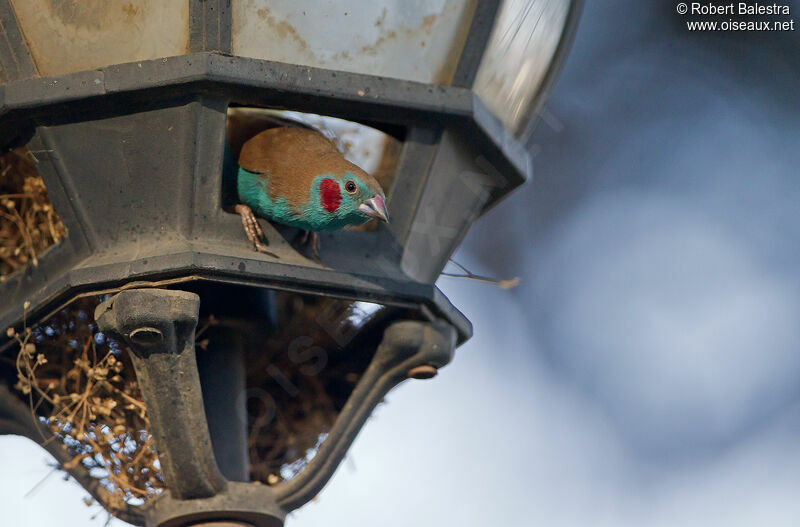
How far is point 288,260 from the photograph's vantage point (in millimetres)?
2494

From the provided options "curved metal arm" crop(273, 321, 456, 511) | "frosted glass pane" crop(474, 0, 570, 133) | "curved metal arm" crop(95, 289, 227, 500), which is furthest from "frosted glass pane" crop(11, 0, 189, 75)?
"curved metal arm" crop(273, 321, 456, 511)

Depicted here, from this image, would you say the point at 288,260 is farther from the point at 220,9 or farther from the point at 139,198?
the point at 220,9

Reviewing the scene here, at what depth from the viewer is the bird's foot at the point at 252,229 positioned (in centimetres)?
247

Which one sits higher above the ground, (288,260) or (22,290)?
(288,260)

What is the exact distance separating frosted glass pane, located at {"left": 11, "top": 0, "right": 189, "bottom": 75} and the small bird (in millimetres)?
373

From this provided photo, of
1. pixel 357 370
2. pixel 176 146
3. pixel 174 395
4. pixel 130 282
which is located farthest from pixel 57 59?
pixel 357 370

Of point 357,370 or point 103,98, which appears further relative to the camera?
point 357,370

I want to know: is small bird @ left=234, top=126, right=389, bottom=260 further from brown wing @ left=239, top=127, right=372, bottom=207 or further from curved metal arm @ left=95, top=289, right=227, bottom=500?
curved metal arm @ left=95, top=289, right=227, bottom=500

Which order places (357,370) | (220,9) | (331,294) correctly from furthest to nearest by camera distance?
(357,370) → (331,294) → (220,9)

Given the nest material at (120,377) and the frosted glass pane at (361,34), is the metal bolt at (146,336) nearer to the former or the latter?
the nest material at (120,377)

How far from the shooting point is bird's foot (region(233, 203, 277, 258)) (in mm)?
2467

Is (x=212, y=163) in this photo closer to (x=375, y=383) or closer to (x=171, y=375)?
(x=171, y=375)

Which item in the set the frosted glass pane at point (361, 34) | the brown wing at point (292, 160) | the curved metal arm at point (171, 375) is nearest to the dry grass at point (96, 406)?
the curved metal arm at point (171, 375)

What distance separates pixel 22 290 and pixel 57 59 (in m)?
0.51
